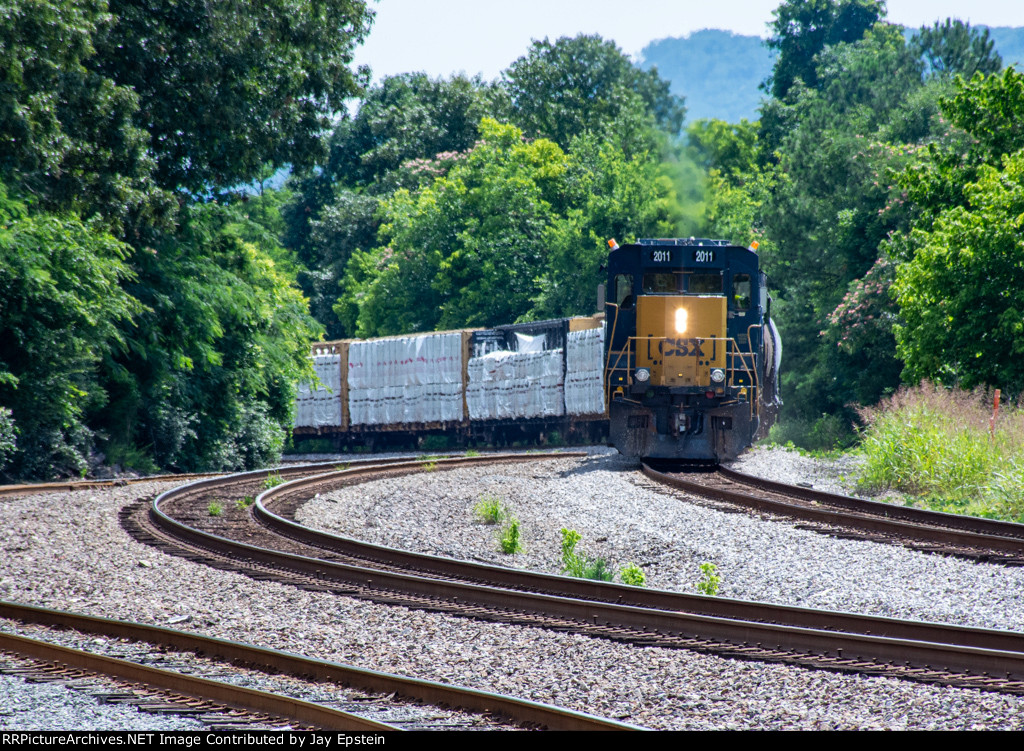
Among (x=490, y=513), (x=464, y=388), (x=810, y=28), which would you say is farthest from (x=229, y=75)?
(x=810, y=28)

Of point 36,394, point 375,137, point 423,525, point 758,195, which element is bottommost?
point 423,525

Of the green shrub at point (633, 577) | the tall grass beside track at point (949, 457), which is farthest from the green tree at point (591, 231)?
the green shrub at point (633, 577)

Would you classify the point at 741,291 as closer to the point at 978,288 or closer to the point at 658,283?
the point at 658,283

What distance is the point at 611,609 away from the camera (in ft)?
22.1

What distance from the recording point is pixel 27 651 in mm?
5941

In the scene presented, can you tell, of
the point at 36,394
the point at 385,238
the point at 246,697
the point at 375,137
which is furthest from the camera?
the point at 375,137

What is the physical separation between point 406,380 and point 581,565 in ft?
82.9

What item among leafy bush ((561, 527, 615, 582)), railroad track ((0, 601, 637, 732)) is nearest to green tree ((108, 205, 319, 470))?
leafy bush ((561, 527, 615, 582))

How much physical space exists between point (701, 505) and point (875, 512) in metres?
1.99

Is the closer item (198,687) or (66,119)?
(198,687)

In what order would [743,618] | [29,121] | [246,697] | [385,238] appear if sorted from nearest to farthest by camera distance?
[246,697] < [743,618] < [29,121] < [385,238]

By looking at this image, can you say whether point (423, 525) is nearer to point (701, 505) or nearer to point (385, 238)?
point (701, 505)

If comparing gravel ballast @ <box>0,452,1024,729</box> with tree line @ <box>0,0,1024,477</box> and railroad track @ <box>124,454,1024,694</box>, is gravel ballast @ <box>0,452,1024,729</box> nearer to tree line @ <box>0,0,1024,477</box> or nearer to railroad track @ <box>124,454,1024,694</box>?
railroad track @ <box>124,454,1024,694</box>

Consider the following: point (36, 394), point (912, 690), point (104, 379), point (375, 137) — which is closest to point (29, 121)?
point (36, 394)
